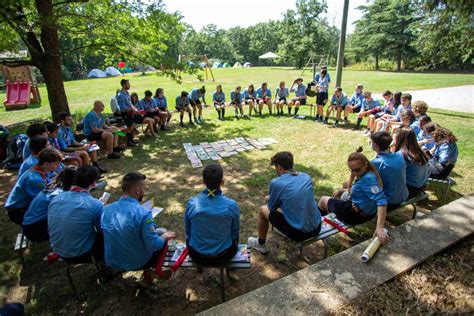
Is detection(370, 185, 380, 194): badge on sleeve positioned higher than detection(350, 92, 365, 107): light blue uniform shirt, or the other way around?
detection(350, 92, 365, 107): light blue uniform shirt

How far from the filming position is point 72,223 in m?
2.77

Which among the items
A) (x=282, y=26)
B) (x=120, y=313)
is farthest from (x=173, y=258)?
(x=282, y=26)

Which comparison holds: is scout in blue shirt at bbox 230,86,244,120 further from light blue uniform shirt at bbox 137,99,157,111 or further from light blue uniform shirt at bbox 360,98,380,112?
light blue uniform shirt at bbox 360,98,380,112

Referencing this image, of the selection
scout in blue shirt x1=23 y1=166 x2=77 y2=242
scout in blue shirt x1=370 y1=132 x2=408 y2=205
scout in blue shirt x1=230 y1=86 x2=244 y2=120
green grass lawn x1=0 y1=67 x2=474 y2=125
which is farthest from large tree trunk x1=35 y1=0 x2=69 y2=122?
scout in blue shirt x1=370 y1=132 x2=408 y2=205

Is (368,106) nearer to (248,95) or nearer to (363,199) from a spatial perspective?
(248,95)

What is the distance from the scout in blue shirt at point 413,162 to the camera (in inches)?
154

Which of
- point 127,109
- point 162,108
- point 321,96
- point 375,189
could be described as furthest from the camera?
point 321,96

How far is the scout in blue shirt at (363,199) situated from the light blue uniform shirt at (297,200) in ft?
1.80

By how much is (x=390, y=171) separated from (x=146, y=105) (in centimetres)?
778

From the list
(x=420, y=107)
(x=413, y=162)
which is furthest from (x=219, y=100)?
(x=413, y=162)

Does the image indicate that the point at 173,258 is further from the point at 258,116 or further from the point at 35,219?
the point at 258,116

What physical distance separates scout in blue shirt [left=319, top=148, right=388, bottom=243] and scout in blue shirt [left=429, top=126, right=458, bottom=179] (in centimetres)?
202

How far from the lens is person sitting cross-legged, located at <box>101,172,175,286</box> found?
263 cm

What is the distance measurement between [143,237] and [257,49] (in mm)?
79369
